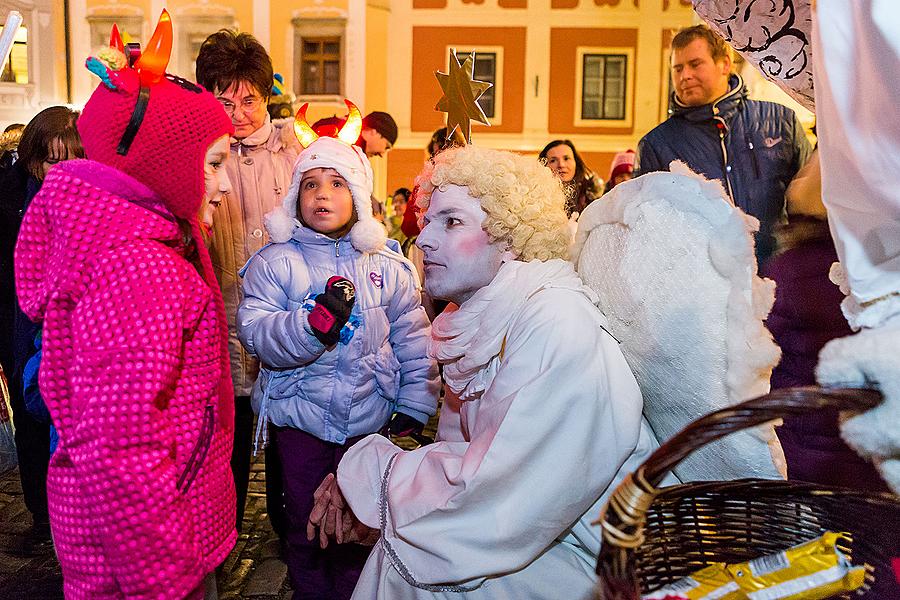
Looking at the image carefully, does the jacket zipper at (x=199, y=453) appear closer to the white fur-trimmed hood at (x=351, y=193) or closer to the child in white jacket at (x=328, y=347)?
the child in white jacket at (x=328, y=347)

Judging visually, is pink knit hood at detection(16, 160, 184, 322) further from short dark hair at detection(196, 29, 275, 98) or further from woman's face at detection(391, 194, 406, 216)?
woman's face at detection(391, 194, 406, 216)

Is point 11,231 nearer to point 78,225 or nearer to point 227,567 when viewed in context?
point 227,567

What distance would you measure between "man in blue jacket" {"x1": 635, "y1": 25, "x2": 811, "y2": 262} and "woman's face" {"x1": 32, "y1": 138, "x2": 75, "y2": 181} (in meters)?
2.81

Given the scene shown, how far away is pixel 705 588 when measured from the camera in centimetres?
161

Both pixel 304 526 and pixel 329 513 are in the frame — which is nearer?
pixel 329 513

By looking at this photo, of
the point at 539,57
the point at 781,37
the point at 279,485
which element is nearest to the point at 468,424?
the point at 781,37

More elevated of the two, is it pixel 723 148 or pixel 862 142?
pixel 723 148

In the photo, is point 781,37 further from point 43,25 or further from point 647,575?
point 43,25

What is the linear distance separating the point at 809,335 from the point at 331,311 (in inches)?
67.6

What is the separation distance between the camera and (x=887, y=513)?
158 cm

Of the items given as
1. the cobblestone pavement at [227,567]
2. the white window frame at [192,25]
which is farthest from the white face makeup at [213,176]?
the white window frame at [192,25]

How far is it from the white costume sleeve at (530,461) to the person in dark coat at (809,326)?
0.44 meters

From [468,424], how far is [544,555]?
1.40 feet

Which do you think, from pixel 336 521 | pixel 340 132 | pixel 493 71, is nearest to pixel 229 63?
pixel 340 132
